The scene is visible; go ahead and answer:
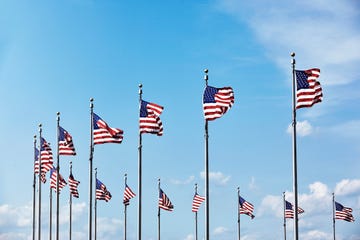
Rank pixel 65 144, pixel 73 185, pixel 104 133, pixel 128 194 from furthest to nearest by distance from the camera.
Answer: pixel 128 194
pixel 73 185
pixel 65 144
pixel 104 133

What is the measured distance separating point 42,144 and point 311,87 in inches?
1012

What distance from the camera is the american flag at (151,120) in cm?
4703

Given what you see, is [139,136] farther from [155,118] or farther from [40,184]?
[40,184]

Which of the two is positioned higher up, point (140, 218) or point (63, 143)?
point (63, 143)

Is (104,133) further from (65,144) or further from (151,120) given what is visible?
(65,144)

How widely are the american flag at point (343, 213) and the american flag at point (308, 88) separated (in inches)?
1962

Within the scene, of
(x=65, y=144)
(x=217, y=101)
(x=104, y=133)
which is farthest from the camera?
(x=65, y=144)

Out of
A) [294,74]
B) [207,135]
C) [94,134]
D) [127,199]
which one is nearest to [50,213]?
[127,199]

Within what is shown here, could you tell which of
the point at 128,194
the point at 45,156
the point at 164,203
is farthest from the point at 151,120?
the point at 128,194

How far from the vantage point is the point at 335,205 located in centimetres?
9062

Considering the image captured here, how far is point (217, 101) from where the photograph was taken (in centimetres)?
4428

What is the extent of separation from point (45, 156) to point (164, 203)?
19217 mm

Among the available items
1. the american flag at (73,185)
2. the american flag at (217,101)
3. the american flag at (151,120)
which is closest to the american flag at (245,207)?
the american flag at (73,185)

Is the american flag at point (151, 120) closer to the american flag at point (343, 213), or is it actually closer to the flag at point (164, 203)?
the flag at point (164, 203)
